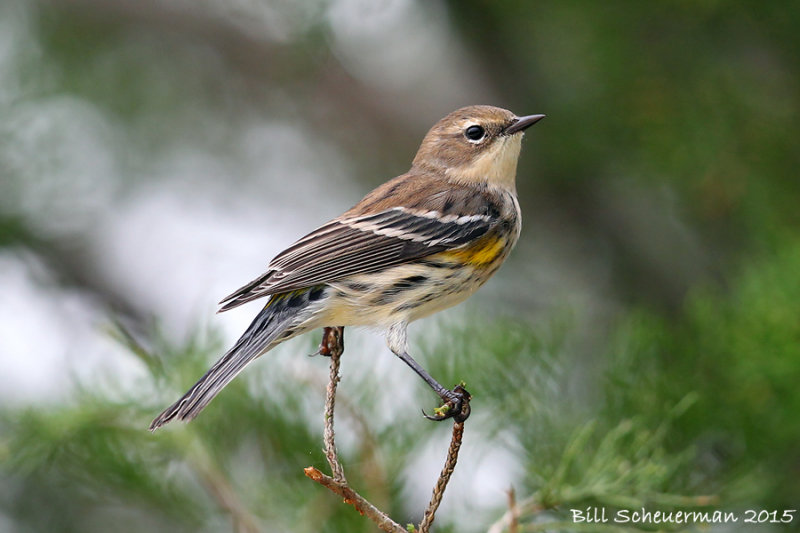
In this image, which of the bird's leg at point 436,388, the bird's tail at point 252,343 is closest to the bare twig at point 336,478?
the bird's leg at point 436,388

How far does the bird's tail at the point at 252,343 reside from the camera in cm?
238

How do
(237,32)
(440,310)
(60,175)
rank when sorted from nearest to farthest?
(440,310), (60,175), (237,32)

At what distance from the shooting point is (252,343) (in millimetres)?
2762

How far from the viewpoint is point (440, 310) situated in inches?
119

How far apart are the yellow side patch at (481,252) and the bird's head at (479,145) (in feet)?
1.42

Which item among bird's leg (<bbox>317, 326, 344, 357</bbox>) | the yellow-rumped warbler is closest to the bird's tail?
the yellow-rumped warbler

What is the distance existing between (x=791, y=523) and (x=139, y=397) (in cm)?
207

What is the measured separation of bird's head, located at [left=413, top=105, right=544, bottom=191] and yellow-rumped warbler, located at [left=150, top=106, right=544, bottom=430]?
68 millimetres

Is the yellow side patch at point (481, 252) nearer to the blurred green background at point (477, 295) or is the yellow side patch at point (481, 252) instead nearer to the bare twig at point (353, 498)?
the blurred green background at point (477, 295)

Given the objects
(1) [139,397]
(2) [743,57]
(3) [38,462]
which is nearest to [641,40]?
(2) [743,57]

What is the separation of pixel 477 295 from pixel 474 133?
113 centimetres

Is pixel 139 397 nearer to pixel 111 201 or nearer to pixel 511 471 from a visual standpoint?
pixel 511 471

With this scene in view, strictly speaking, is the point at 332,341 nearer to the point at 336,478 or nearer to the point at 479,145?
the point at 336,478

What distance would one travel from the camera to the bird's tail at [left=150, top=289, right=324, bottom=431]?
2.38m
